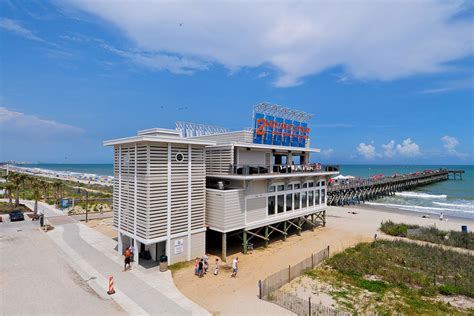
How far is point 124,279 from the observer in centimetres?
1481

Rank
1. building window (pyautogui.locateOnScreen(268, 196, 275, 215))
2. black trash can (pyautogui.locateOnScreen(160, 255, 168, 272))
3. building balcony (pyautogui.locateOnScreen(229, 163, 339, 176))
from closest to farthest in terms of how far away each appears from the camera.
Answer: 1. black trash can (pyautogui.locateOnScreen(160, 255, 168, 272))
2. building balcony (pyautogui.locateOnScreen(229, 163, 339, 176))
3. building window (pyautogui.locateOnScreen(268, 196, 275, 215))

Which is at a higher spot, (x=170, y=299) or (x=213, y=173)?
(x=213, y=173)

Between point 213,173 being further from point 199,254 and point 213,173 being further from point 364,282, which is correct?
point 364,282

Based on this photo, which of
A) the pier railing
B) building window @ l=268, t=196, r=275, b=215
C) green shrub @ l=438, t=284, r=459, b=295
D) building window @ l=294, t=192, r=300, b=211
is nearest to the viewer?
green shrub @ l=438, t=284, r=459, b=295

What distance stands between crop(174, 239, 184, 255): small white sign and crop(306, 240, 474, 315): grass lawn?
822 cm

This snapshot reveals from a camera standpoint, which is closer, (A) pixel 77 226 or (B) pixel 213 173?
(B) pixel 213 173

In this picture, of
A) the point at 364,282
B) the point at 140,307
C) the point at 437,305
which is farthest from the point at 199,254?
the point at 437,305

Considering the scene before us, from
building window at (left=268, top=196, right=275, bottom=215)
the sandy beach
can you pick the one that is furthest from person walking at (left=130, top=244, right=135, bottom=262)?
building window at (left=268, top=196, right=275, bottom=215)

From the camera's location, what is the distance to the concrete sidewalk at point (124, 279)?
39.5 ft

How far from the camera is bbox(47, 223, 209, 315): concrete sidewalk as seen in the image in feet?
39.5

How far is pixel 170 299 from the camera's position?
12.8m

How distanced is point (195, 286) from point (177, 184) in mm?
6121

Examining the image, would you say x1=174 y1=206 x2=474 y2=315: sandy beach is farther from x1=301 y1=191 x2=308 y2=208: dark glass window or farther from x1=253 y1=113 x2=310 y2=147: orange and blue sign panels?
x1=253 y1=113 x2=310 y2=147: orange and blue sign panels

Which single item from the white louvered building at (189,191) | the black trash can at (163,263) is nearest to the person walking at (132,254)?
the white louvered building at (189,191)
